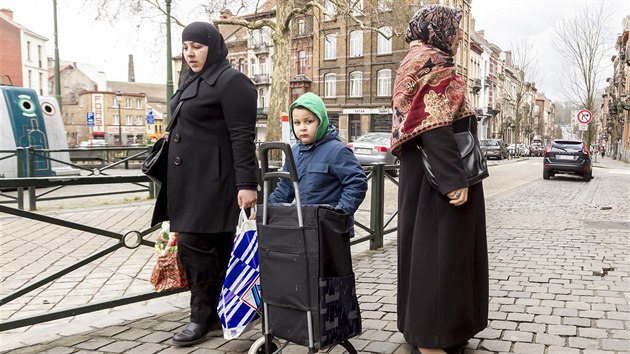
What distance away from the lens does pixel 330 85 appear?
151 ft

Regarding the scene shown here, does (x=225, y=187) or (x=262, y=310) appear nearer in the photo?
(x=262, y=310)

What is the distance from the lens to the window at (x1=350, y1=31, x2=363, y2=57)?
4366cm

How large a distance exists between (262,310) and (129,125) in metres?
83.8

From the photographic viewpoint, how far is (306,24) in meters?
47.3

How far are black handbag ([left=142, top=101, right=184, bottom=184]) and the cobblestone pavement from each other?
3.48 feet

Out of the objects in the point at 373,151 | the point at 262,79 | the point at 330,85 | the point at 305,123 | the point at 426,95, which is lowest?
the point at 373,151

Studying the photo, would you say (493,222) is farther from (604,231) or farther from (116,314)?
(116,314)

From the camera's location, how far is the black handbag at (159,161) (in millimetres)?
3275

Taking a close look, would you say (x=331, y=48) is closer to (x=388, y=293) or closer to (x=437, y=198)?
(x=388, y=293)

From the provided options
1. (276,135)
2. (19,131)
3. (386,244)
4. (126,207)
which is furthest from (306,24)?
(386,244)

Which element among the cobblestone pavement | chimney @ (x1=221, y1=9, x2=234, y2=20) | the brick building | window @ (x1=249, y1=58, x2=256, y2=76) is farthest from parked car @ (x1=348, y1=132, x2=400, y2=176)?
the brick building

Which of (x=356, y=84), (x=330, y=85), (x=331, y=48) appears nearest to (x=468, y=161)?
(x=356, y=84)

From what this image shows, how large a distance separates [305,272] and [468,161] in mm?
1030

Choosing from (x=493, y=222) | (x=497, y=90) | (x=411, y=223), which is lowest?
(x=493, y=222)
